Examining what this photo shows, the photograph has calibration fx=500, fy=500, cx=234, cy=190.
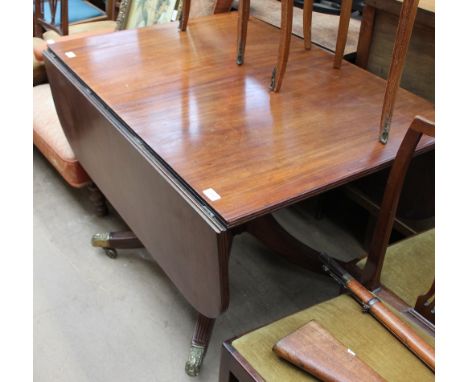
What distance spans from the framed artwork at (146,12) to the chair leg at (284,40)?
83 cm

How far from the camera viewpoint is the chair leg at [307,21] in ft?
5.04

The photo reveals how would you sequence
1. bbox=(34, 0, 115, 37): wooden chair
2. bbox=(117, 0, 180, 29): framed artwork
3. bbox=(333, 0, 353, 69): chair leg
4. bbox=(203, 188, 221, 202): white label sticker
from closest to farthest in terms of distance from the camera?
bbox=(203, 188, 221, 202): white label sticker → bbox=(333, 0, 353, 69): chair leg → bbox=(117, 0, 180, 29): framed artwork → bbox=(34, 0, 115, 37): wooden chair

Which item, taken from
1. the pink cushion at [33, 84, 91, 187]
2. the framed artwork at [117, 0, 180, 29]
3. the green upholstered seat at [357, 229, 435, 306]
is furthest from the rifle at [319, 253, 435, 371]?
the framed artwork at [117, 0, 180, 29]

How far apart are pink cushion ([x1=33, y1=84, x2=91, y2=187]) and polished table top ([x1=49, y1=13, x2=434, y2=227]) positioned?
1.15ft

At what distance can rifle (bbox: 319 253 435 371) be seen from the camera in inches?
36.6

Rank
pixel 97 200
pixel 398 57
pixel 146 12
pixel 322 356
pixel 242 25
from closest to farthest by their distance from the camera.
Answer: pixel 322 356
pixel 398 57
pixel 242 25
pixel 97 200
pixel 146 12

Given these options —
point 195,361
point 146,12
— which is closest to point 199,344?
point 195,361

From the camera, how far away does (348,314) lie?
41.3 inches

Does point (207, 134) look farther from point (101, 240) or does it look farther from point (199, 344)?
point (101, 240)

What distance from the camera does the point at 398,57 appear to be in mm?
1106

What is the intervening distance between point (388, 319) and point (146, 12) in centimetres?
175

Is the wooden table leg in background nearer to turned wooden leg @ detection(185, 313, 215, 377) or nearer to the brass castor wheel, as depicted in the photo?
turned wooden leg @ detection(185, 313, 215, 377)

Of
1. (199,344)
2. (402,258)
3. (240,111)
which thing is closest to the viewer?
(402,258)
